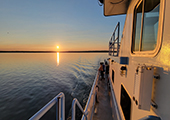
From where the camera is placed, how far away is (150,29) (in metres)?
1.32

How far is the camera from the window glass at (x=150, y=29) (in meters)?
1.20

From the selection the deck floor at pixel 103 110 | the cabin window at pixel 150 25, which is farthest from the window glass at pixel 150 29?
the deck floor at pixel 103 110

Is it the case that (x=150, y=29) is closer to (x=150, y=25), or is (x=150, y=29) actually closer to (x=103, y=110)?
(x=150, y=25)

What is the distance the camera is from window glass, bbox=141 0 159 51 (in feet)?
3.93

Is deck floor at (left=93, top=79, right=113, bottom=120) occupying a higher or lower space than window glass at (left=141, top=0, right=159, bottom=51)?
lower

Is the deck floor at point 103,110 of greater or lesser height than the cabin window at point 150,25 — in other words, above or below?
below

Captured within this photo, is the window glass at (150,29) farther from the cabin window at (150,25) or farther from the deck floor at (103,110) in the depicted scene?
the deck floor at (103,110)

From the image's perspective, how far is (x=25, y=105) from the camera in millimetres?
7234

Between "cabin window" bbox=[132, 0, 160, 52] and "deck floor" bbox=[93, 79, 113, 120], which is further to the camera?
Result: "deck floor" bbox=[93, 79, 113, 120]

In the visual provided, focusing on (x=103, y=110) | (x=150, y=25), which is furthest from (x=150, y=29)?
(x=103, y=110)

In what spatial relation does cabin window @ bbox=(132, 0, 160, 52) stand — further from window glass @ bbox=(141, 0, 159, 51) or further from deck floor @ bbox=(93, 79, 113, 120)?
deck floor @ bbox=(93, 79, 113, 120)

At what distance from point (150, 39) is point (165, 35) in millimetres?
405

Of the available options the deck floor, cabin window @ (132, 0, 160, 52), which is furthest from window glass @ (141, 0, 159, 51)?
the deck floor

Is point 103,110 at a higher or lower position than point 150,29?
lower
